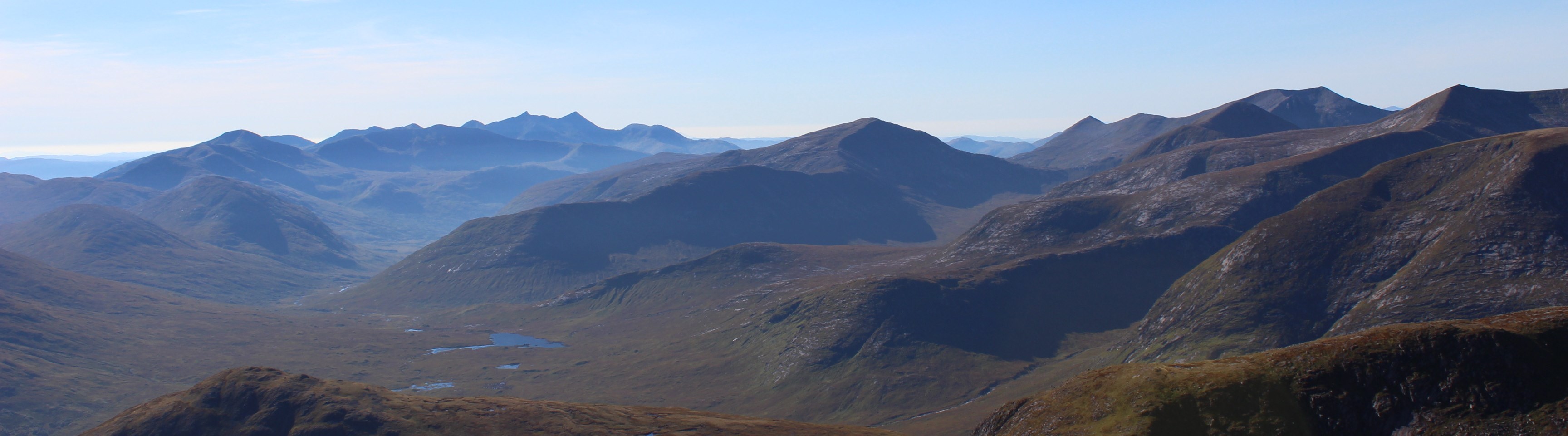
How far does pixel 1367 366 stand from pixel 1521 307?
458ft

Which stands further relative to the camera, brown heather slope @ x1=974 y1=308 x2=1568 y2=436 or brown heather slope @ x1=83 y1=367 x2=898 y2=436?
brown heather slope @ x1=83 y1=367 x2=898 y2=436

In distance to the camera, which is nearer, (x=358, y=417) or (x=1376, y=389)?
(x=1376, y=389)

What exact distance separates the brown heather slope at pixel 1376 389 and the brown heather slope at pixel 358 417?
75.6 m

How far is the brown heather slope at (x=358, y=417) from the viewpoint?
155 metres

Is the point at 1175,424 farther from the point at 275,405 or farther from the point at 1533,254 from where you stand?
the point at 1533,254

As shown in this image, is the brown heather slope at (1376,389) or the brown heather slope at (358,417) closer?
the brown heather slope at (1376,389)

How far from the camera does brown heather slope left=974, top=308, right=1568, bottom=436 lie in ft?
238

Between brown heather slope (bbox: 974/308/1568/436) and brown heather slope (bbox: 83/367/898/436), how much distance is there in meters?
75.6

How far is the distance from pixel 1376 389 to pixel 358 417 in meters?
149

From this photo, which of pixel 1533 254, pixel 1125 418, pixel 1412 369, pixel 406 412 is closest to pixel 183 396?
pixel 406 412

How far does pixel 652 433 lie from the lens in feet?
516

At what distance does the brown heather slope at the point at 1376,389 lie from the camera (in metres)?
72.5

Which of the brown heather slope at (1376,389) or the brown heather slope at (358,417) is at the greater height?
the brown heather slope at (1376,389)

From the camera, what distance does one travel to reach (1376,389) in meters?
79.2
